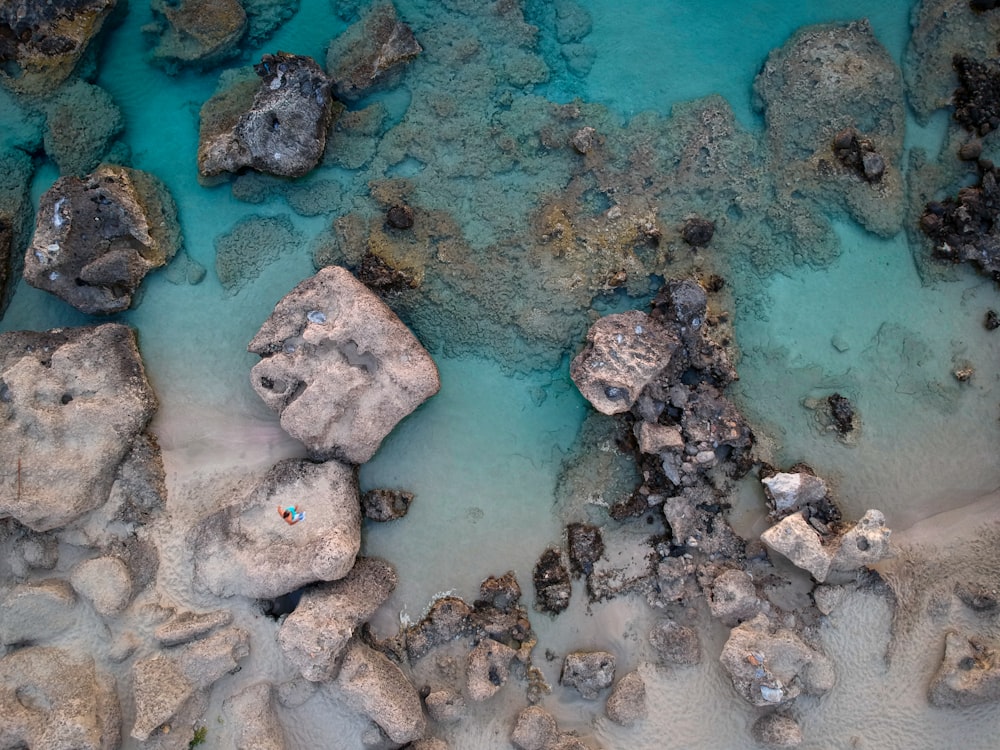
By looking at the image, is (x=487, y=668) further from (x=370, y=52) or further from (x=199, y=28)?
(x=199, y=28)

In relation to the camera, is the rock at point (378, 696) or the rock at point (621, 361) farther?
the rock at point (621, 361)

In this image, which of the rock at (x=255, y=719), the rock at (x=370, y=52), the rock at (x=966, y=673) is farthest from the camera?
the rock at (x=370, y=52)

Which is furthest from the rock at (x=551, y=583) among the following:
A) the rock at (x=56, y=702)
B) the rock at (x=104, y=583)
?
the rock at (x=56, y=702)

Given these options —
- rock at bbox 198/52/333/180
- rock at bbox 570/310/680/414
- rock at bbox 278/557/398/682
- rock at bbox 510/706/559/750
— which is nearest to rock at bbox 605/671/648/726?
rock at bbox 510/706/559/750

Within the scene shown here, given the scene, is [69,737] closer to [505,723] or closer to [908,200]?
[505,723]

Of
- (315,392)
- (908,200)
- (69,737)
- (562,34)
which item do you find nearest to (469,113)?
(562,34)

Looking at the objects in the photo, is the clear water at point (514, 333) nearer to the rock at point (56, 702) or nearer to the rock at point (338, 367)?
the rock at point (338, 367)

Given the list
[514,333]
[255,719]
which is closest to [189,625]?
[255,719]
